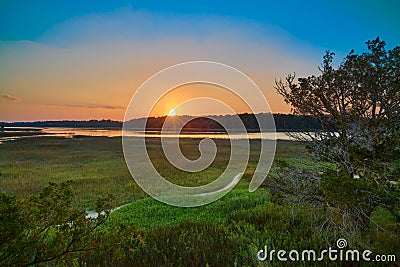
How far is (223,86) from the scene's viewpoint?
7.40m

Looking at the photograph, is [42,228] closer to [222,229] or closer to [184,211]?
[222,229]

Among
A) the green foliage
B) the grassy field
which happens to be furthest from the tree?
the green foliage

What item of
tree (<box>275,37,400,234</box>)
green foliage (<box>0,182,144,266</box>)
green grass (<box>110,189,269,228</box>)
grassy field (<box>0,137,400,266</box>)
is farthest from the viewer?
green grass (<box>110,189,269,228</box>)

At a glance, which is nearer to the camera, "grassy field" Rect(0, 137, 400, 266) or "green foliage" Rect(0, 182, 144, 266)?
"green foliage" Rect(0, 182, 144, 266)

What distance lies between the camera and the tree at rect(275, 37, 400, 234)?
17.5 ft

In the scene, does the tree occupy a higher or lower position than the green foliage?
higher

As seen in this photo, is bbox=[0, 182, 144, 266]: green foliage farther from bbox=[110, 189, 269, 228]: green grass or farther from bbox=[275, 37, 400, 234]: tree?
bbox=[110, 189, 269, 228]: green grass

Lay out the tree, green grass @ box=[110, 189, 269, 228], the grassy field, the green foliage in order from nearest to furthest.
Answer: the green foliage → the tree → the grassy field → green grass @ box=[110, 189, 269, 228]

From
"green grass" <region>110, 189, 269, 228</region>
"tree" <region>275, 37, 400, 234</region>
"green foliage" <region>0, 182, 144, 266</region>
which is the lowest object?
"green grass" <region>110, 189, 269, 228</region>

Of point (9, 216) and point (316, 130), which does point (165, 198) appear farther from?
point (9, 216)

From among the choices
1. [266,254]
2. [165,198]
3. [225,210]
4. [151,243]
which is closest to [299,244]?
[266,254]

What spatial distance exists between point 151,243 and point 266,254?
2.98 meters

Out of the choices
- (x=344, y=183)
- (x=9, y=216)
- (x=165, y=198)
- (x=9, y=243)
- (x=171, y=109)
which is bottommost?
(x=165, y=198)

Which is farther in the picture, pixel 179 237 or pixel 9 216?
pixel 179 237
